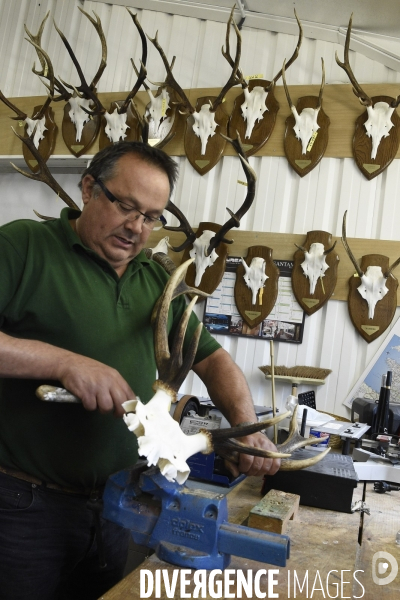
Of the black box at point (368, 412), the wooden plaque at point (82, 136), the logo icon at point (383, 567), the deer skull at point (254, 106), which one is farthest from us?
the wooden plaque at point (82, 136)

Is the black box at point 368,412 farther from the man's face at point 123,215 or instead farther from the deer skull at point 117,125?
the deer skull at point 117,125

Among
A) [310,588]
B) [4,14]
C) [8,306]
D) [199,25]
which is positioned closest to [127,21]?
Answer: [199,25]

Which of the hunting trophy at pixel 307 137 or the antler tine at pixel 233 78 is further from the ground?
the antler tine at pixel 233 78

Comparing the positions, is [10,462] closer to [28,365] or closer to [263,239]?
[28,365]

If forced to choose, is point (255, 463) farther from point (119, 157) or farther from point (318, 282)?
point (318, 282)

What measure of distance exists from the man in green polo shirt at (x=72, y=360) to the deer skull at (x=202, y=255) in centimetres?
194

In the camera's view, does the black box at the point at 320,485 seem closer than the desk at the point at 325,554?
No

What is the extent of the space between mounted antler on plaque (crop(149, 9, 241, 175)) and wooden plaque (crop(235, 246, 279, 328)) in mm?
740

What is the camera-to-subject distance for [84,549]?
1.62 meters

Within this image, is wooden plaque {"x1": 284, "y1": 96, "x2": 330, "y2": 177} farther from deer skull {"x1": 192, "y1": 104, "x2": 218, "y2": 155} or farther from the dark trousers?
the dark trousers

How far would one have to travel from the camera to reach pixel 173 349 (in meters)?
1.44

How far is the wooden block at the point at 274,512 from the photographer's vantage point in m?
1.52

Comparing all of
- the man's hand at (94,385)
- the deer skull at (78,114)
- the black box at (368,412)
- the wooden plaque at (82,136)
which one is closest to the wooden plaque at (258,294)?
the black box at (368,412)

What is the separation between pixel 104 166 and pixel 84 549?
1.17 meters
